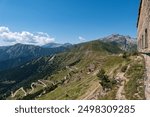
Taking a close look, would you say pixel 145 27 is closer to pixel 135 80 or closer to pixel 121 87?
pixel 135 80

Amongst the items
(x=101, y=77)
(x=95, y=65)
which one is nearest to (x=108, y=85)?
(x=101, y=77)

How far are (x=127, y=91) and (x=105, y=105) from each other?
18.2 meters

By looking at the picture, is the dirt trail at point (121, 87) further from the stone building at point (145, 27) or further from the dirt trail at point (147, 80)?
the stone building at point (145, 27)

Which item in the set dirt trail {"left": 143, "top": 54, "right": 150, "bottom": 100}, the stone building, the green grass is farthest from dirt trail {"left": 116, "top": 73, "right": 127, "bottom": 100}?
the stone building

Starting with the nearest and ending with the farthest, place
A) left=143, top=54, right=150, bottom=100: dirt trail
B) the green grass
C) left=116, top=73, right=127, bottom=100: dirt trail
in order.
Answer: left=143, top=54, right=150, bottom=100: dirt trail, the green grass, left=116, top=73, right=127, bottom=100: dirt trail

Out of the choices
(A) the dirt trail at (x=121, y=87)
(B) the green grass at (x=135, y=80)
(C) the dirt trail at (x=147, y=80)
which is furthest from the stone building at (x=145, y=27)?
(A) the dirt trail at (x=121, y=87)

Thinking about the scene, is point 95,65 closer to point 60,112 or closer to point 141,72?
point 141,72

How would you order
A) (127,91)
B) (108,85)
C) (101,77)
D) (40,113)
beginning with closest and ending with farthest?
(40,113) < (127,91) < (108,85) < (101,77)

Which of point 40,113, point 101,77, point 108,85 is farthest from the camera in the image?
point 101,77

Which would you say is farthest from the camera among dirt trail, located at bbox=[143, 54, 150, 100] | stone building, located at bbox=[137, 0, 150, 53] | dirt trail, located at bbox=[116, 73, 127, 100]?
stone building, located at bbox=[137, 0, 150, 53]

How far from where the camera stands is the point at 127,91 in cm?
3195

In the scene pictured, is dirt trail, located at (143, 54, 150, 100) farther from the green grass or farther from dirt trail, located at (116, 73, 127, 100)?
dirt trail, located at (116, 73, 127, 100)

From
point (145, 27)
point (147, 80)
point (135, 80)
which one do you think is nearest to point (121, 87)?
point (135, 80)

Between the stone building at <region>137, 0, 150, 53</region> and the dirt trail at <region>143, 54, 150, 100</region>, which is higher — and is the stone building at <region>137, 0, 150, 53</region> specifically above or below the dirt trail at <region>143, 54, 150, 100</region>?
above
